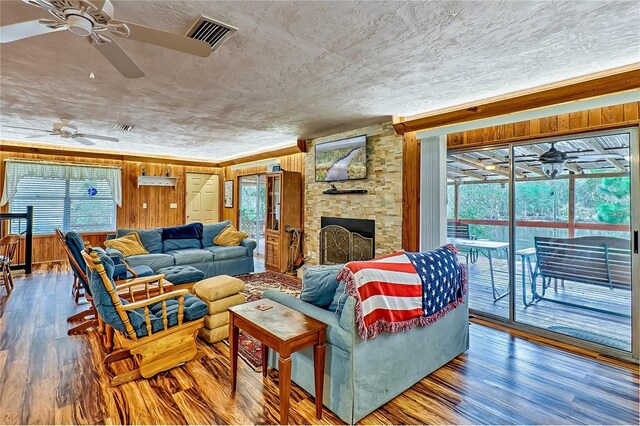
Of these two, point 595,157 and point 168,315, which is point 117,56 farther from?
point 595,157

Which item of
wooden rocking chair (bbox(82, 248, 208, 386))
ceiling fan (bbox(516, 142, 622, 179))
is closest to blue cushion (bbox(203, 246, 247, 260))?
wooden rocking chair (bbox(82, 248, 208, 386))

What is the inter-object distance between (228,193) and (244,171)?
1056 mm

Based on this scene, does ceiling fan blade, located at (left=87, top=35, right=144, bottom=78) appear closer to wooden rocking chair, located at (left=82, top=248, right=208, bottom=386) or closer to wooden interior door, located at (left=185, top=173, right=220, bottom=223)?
wooden rocking chair, located at (left=82, top=248, right=208, bottom=386)

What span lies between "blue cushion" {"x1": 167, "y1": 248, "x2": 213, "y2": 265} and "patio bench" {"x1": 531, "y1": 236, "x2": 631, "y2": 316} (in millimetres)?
4763

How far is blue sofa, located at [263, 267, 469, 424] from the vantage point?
1.96 meters

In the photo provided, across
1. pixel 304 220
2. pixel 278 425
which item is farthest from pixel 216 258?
pixel 278 425

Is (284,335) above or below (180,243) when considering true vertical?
below

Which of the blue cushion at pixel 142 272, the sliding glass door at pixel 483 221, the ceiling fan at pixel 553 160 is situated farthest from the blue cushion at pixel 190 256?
the ceiling fan at pixel 553 160

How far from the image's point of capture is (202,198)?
9.11 m

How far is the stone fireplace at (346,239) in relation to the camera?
4973 millimetres

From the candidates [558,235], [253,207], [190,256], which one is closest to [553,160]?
[558,235]

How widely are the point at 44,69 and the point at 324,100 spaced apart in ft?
8.95

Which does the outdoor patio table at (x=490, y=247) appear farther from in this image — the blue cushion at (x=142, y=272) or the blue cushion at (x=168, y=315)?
the blue cushion at (x=142, y=272)

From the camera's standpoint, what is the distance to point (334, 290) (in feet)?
7.49
